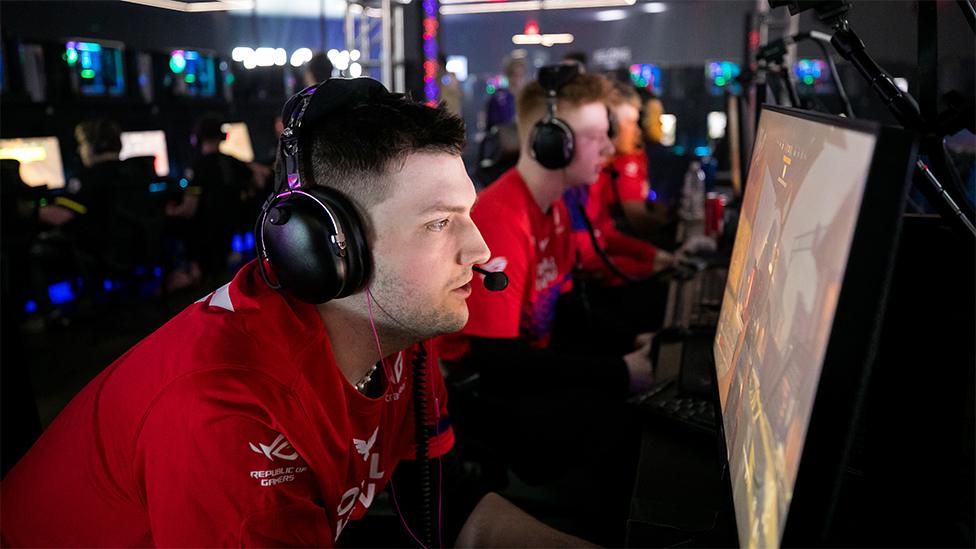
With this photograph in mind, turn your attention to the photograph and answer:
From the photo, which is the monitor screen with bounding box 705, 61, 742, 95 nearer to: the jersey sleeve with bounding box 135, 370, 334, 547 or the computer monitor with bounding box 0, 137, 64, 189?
the computer monitor with bounding box 0, 137, 64, 189

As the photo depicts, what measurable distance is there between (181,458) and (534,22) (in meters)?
10.9

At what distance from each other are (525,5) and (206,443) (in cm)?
1060

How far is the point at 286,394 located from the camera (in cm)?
83

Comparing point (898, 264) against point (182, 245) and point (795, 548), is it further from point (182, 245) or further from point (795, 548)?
point (182, 245)

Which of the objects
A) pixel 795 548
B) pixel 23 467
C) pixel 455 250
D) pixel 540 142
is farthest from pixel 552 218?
pixel 795 548

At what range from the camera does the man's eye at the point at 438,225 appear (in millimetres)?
969

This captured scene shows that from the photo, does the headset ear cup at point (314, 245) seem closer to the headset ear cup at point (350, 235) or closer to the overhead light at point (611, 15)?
the headset ear cup at point (350, 235)

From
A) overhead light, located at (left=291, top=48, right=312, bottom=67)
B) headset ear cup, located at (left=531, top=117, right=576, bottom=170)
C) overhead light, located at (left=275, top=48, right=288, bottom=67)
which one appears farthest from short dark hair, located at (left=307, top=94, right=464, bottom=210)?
overhead light, located at (left=275, top=48, right=288, bottom=67)

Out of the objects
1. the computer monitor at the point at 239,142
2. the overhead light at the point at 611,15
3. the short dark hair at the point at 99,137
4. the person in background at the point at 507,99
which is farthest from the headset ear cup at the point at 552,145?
the overhead light at the point at 611,15

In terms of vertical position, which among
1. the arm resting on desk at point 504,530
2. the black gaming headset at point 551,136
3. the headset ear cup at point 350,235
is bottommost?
the arm resting on desk at point 504,530

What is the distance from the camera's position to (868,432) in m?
1.01

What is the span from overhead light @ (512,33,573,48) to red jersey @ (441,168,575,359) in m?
9.01

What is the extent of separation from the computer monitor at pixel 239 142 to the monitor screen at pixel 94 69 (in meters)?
0.81

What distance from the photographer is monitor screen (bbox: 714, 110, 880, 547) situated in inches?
19.2
